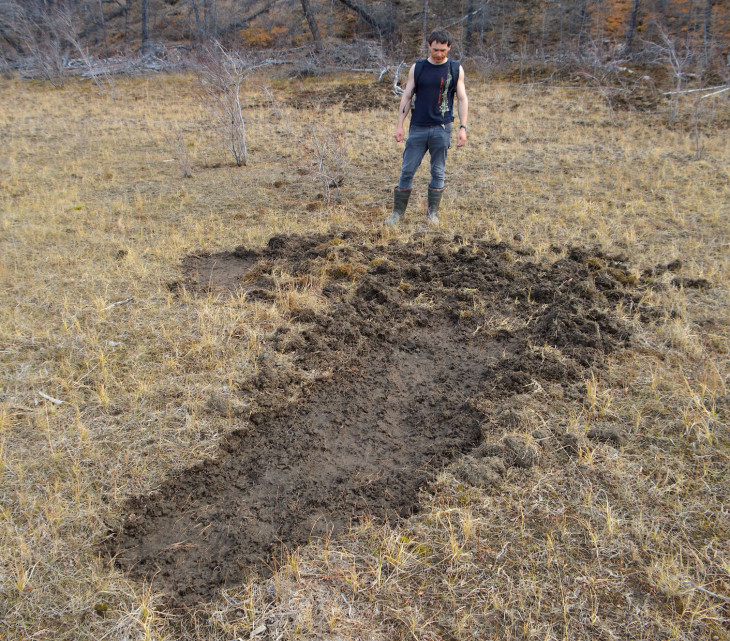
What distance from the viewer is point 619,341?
12.8ft

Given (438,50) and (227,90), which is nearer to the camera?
(438,50)

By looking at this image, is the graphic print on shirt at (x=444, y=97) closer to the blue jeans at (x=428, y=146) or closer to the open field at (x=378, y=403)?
the blue jeans at (x=428, y=146)

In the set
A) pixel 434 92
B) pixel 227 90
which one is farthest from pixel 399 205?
pixel 227 90

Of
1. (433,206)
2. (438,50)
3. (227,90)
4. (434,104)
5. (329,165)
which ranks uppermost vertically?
(227,90)

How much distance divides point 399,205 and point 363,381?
3048mm

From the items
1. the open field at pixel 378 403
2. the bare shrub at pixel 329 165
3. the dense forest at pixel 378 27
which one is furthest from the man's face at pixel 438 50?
the dense forest at pixel 378 27

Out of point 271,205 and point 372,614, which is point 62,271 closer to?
point 271,205

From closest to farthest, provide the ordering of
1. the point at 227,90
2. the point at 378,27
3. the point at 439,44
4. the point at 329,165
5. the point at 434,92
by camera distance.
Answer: the point at 439,44, the point at 434,92, the point at 329,165, the point at 227,90, the point at 378,27

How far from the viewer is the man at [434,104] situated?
17.0ft

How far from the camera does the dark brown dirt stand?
2562 millimetres

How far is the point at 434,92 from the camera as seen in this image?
5.30 meters

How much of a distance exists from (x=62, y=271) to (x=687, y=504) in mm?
5316

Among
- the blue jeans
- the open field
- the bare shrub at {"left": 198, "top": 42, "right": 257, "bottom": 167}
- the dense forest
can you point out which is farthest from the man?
A: the dense forest

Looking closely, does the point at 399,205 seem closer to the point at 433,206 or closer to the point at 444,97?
the point at 433,206
